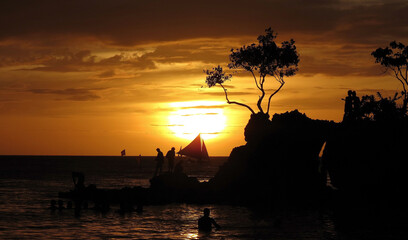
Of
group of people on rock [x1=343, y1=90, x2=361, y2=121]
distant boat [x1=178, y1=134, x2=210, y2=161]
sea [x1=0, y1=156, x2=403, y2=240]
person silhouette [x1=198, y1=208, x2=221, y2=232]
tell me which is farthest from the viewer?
distant boat [x1=178, y1=134, x2=210, y2=161]

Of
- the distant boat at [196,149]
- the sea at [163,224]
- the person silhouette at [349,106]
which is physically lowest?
the sea at [163,224]

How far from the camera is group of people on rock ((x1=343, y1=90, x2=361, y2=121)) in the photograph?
49500 mm

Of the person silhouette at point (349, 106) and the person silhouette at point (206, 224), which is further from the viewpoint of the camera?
the person silhouette at point (349, 106)

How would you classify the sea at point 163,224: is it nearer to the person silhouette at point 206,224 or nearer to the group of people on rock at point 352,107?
the person silhouette at point 206,224

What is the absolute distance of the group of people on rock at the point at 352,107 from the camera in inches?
1949

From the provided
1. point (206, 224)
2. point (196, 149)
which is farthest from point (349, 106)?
point (196, 149)

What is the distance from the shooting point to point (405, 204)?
4747 cm

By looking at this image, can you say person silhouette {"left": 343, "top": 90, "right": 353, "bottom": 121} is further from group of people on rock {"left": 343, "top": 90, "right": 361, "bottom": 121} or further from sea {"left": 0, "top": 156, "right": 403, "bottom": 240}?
sea {"left": 0, "top": 156, "right": 403, "bottom": 240}

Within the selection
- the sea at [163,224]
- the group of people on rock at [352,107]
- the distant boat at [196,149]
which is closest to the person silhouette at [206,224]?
the sea at [163,224]

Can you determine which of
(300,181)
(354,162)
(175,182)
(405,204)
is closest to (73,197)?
(175,182)

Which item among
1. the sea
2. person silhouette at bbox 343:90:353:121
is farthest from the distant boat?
person silhouette at bbox 343:90:353:121

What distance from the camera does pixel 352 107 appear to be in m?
49.7

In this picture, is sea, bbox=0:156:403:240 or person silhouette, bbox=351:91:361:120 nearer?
sea, bbox=0:156:403:240

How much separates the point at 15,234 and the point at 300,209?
81.6ft
